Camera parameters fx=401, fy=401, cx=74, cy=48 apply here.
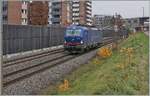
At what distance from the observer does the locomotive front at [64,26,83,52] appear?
3725 centimetres

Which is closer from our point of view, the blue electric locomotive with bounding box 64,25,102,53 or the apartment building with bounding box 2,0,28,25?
the blue electric locomotive with bounding box 64,25,102,53

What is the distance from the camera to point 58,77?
66.2 ft

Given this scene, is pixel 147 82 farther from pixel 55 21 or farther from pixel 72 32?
pixel 55 21

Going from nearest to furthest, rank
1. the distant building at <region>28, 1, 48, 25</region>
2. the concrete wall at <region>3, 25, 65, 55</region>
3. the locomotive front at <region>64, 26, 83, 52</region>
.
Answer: the concrete wall at <region>3, 25, 65, 55</region>, the locomotive front at <region>64, 26, 83, 52</region>, the distant building at <region>28, 1, 48, 25</region>

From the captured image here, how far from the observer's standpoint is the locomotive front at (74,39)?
1467 inches

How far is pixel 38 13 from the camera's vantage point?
302 ft

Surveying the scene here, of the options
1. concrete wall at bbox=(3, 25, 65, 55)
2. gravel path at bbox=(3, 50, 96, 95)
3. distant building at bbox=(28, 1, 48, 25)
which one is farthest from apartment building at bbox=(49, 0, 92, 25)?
gravel path at bbox=(3, 50, 96, 95)

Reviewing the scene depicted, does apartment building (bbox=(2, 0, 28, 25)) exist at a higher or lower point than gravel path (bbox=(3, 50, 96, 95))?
higher

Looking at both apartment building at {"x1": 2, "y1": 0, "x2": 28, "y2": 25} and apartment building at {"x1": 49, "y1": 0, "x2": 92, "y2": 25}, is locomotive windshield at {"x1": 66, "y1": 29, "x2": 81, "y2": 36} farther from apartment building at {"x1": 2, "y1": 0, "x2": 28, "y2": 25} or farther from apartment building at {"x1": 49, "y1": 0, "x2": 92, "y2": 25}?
apartment building at {"x1": 49, "y1": 0, "x2": 92, "y2": 25}

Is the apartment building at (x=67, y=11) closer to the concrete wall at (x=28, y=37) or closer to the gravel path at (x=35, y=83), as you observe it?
the concrete wall at (x=28, y=37)

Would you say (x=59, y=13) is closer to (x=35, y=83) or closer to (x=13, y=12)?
(x=13, y=12)

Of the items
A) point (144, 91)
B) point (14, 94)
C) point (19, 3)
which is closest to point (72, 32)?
point (14, 94)

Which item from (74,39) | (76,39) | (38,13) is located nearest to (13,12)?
(38,13)

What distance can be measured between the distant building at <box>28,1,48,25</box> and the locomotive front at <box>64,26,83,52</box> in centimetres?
5015
